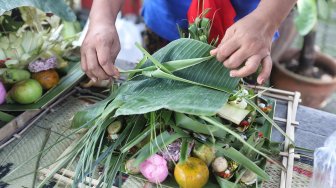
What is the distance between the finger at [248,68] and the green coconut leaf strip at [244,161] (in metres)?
0.16

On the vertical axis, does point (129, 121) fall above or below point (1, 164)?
above

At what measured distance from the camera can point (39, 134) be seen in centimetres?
103

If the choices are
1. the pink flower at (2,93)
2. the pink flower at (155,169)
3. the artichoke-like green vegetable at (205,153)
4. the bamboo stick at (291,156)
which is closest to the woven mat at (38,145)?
the pink flower at (2,93)

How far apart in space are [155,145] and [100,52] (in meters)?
0.27

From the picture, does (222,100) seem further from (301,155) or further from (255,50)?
(301,155)

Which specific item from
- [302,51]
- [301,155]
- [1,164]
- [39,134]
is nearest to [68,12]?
[39,134]

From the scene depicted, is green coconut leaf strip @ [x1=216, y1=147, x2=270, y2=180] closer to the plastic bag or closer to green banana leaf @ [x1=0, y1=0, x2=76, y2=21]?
the plastic bag

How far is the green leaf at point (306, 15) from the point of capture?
1658 mm

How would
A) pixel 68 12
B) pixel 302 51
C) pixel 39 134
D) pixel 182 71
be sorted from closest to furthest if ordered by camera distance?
1. pixel 182 71
2. pixel 39 134
3. pixel 68 12
4. pixel 302 51

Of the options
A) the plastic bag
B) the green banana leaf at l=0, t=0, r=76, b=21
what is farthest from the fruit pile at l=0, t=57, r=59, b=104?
the plastic bag

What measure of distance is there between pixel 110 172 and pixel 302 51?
1486 millimetres

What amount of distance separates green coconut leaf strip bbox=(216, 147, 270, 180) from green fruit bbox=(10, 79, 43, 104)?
533 mm

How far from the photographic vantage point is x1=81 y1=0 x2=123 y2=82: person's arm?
0.94 metres

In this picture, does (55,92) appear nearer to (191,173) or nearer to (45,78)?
(45,78)
